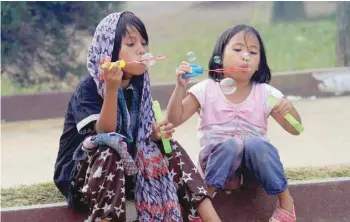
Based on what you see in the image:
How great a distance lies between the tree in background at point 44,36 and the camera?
912 cm

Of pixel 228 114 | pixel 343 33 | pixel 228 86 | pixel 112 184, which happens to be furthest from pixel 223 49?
pixel 343 33

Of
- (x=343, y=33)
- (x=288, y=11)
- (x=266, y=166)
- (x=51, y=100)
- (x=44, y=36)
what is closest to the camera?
(x=266, y=166)

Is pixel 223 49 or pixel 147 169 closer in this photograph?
pixel 147 169

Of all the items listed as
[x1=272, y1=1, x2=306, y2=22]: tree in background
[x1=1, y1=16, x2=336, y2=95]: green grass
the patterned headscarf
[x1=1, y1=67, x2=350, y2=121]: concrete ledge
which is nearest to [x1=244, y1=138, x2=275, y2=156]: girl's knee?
the patterned headscarf

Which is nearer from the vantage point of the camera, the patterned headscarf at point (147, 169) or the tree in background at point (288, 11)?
the patterned headscarf at point (147, 169)

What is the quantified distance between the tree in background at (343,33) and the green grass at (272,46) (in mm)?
616

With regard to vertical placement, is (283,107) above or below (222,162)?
above

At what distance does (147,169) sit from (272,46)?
35.7ft

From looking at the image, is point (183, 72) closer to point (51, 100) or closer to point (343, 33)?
point (51, 100)

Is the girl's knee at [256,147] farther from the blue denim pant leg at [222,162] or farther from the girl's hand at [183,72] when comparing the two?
the girl's hand at [183,72]

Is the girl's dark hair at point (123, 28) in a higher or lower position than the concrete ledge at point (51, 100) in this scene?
higher

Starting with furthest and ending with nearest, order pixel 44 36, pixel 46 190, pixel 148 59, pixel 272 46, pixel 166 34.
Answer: pixel 166 34
pixel 272 46
pixel 44 36
pixel 46 190
pixel 148 59

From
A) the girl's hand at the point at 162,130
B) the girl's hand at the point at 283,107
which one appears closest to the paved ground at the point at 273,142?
the girl's hand at the point at 283,107

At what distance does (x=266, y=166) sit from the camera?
309 cm
